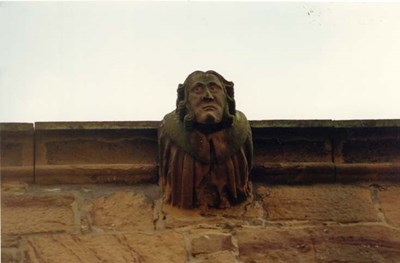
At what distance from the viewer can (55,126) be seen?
17.2ft

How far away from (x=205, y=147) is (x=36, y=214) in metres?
0.85

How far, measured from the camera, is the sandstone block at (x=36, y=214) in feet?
16.2

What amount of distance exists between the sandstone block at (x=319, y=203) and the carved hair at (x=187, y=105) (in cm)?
45

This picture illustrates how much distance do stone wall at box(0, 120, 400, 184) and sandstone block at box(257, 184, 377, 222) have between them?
0.23 ft

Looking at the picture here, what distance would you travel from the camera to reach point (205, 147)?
4.93m

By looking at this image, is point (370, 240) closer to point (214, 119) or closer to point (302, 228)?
point (302, 228)

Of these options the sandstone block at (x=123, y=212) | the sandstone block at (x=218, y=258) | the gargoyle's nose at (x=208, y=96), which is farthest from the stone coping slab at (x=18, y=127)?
the sandstone block at (x=218, y=258)

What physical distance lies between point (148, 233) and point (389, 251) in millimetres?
1097

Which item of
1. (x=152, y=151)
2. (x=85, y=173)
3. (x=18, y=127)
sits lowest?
(x=85, y=173)

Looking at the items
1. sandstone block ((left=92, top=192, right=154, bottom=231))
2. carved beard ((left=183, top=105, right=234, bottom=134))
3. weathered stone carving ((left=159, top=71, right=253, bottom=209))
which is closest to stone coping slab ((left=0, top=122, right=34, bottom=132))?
sandstone block ((left=92, top=192, right=154, bottom=231))

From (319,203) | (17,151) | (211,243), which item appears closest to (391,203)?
(319,203)

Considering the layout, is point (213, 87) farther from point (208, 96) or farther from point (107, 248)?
point (107, 248)

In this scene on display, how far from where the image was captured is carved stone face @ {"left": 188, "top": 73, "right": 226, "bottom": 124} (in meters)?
4.86

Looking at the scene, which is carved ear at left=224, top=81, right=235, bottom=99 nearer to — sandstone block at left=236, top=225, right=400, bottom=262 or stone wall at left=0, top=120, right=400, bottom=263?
stone wall at left=0, top=120, right=400, bottom=263
